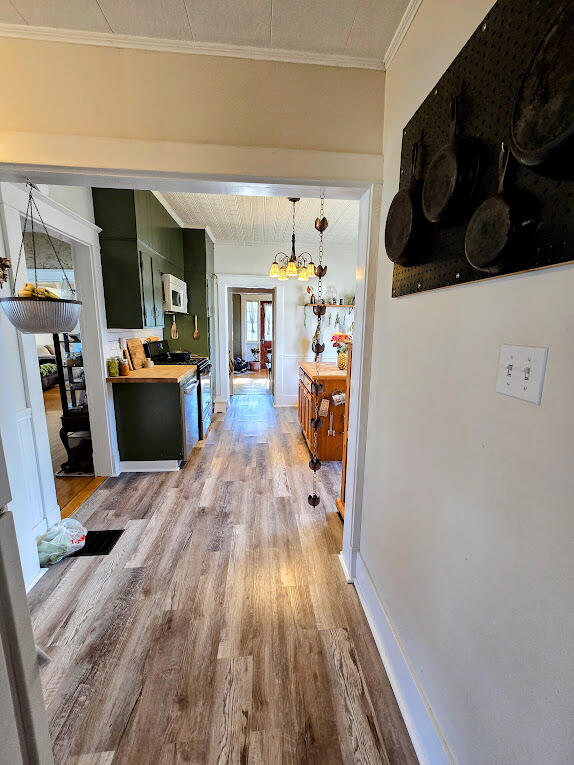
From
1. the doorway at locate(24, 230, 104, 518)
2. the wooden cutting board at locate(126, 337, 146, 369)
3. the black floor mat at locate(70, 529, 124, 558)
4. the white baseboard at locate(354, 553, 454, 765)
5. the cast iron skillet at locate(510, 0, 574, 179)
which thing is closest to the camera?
the cast iron skillet at locate(510, 0, 574, 179)

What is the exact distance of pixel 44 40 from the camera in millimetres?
1251

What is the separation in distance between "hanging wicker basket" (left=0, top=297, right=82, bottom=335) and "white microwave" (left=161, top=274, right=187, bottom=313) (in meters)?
2.05

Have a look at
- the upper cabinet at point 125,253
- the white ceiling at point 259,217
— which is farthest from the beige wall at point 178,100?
the white ceiling at point 259,217

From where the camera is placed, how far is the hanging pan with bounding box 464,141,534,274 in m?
0.66

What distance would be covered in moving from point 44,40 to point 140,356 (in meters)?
2.51

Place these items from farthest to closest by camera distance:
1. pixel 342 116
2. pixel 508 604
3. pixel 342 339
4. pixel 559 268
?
pixel 342 339
pixel 342 116
pixel 508 604
pixel 559 268

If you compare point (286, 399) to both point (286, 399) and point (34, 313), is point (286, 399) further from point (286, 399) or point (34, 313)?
point (34, 313)

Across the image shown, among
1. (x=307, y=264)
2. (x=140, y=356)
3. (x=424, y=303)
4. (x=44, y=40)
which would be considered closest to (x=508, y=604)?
(x=424, y=303)

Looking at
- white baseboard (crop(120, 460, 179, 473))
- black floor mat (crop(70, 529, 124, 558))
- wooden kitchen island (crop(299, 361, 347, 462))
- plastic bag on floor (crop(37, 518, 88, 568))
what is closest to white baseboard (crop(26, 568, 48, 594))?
plastic bag on floor (crop(37, 518, 88, 568))

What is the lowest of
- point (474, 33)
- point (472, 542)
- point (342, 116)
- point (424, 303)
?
point (472, 542)

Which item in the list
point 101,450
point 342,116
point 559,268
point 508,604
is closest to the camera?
point 559,268

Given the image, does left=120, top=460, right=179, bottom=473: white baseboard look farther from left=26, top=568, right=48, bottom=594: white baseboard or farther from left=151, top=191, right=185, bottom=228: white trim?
left=151, top=191, right=185, bottom=228: white trim

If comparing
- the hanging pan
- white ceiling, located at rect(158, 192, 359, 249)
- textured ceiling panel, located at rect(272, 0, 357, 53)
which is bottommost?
the hanging pan

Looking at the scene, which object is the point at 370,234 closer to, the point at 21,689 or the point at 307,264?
the point at 21,689
